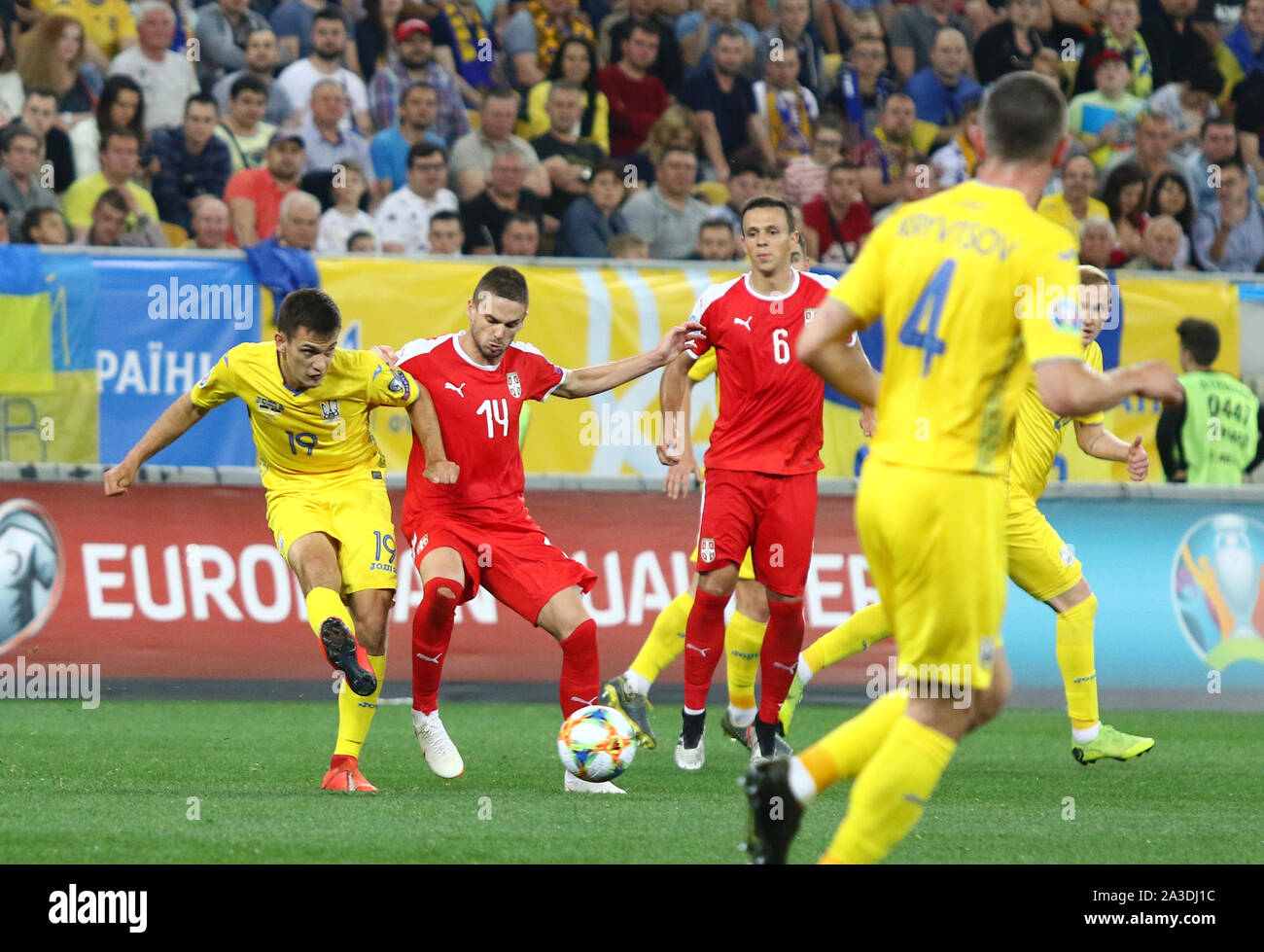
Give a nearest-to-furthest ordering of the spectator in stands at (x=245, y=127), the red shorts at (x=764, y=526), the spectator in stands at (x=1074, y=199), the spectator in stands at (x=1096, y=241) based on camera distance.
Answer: the red shorts at (x=764, y=526) → the spectator in stands at (x=245, y=127) → the spectator in stands at (x=1096, y=241) → the spectator in stands at (x=1074, y=199)

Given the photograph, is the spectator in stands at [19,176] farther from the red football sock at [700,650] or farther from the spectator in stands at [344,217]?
the red football sock at [700,650]

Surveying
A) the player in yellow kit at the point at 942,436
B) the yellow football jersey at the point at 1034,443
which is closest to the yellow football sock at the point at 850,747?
the player in yellow kit at the point at 942,436

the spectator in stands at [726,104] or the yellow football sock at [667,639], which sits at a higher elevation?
the spectator in stands at [726,104]

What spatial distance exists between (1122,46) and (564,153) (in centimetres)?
604

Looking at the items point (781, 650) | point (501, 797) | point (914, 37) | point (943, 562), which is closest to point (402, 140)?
point (914, 37)

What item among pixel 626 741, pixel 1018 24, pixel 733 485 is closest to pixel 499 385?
pixel 733 485

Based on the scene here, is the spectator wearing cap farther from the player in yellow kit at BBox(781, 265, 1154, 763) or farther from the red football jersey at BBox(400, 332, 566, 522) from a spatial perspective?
the red football jersey at BBox(400, 332, 566, 522)

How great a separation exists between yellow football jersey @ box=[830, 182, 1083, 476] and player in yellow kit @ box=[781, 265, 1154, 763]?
3.91 meters

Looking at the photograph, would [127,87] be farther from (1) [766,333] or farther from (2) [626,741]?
(2) [626,741]

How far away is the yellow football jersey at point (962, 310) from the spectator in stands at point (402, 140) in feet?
31.2

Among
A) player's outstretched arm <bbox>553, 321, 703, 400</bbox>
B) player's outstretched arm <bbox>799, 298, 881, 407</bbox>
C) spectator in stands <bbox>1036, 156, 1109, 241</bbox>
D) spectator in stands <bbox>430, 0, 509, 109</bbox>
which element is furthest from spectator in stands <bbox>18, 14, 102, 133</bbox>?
player's outstretched arm <bbox>799, 298, 881, 407</bbox>

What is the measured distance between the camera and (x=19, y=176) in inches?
497

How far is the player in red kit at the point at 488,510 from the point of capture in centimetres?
801

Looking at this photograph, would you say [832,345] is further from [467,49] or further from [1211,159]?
[1211,159]
